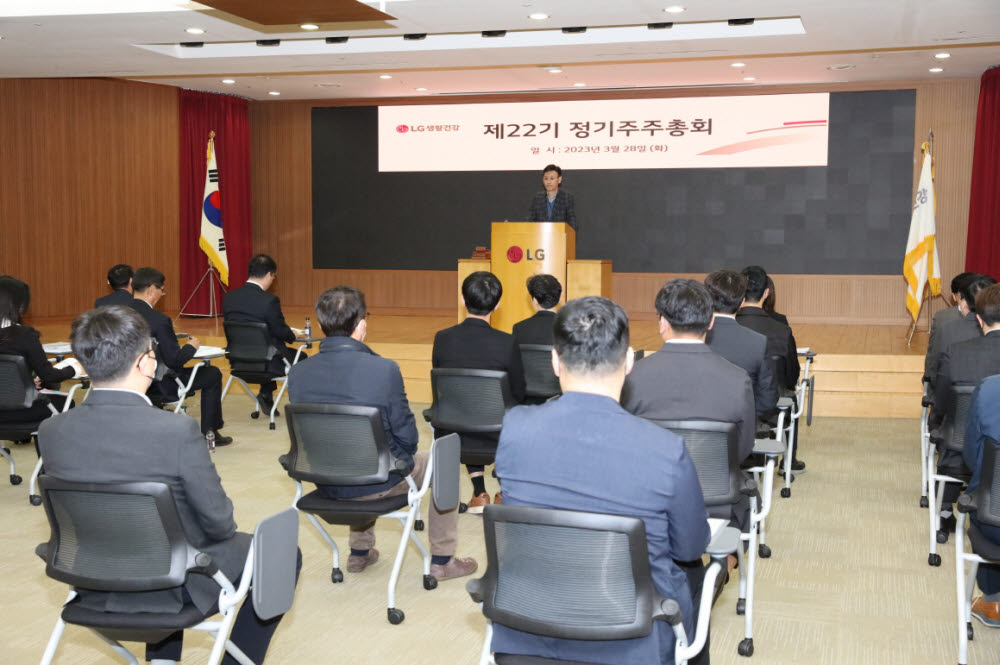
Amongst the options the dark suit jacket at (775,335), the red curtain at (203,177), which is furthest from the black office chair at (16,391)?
the red curtain at (203,177)

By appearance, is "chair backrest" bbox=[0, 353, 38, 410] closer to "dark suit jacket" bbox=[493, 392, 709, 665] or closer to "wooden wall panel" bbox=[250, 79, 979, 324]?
"dark suit jacket" bbox=[493, 392, 709, 665]

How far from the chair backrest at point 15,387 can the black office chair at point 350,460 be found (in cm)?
226

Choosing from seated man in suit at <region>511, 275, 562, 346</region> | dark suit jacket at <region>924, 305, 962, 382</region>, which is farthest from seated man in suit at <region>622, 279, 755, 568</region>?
dark suit jacket at <region>924, 305, 962, 382</region>

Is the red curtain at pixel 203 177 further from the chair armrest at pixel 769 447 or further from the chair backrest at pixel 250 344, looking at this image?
the chair armrest at pixel 769 447

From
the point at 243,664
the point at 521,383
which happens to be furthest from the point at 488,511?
the point at 521,383

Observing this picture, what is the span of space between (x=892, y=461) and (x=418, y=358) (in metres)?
4.51

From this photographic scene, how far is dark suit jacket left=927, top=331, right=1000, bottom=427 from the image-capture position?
4.14 metres

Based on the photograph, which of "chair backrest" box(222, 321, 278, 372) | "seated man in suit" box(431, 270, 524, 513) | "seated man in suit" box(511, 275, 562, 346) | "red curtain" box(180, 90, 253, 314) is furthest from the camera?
"red curtain" box(180, 90, 253, 314)

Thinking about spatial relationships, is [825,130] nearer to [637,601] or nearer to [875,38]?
[875,38]

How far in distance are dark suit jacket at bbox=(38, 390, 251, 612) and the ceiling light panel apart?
24.5 feet

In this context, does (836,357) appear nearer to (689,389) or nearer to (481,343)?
(481,343)

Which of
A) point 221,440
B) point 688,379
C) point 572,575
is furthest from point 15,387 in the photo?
point 572,575

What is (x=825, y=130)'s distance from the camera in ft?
38.7

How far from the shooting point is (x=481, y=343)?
4.60 metres
